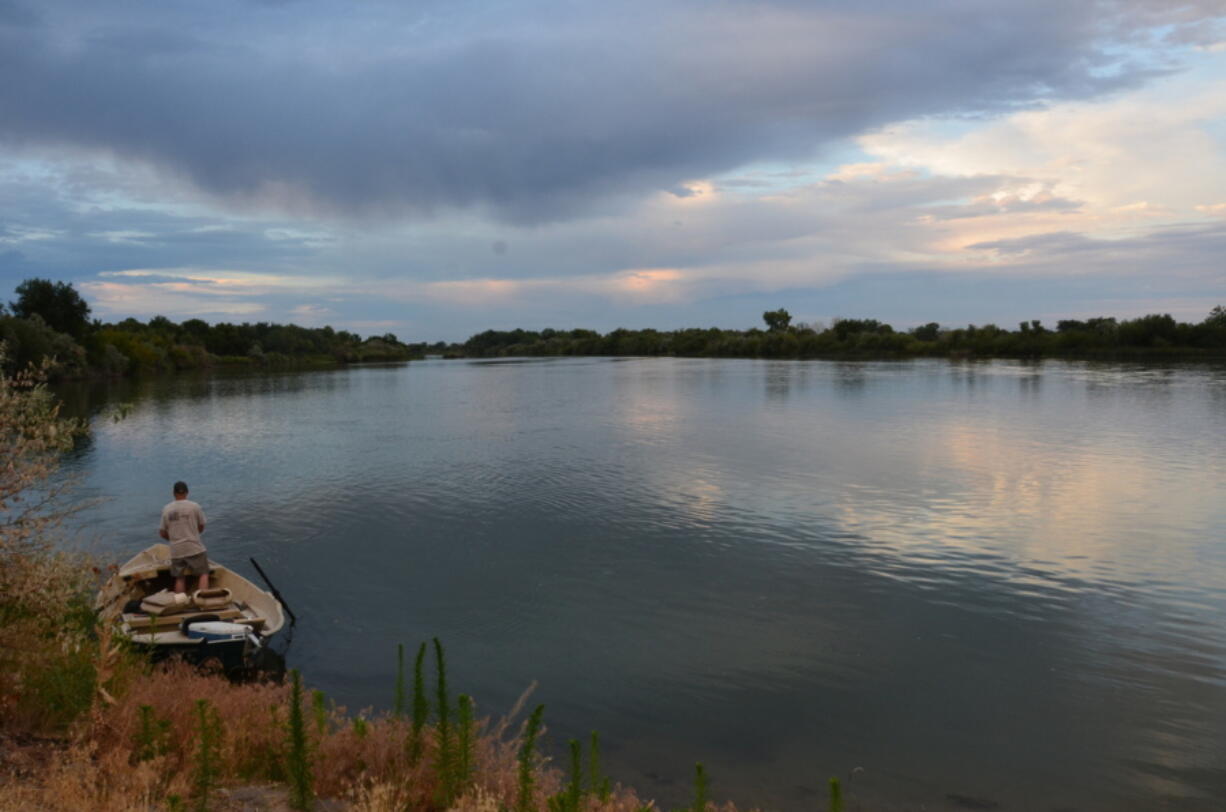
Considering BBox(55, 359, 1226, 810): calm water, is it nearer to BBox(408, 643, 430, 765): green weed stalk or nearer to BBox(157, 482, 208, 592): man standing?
BBox(157, 482, 208, 592): man standing

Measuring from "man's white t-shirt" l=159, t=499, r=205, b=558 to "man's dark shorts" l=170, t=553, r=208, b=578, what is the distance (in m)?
0.08

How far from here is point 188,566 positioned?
13828mm

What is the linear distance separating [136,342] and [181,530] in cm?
11068

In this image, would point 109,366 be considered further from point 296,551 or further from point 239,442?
point 296,551

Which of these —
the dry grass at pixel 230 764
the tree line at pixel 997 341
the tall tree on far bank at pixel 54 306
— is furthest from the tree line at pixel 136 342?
the tree line at pixel 997 341

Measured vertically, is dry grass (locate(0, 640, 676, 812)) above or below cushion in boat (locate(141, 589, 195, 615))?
above

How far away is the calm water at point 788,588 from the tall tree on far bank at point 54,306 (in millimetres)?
65491

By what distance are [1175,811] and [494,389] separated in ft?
246

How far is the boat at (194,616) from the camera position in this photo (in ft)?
36.1

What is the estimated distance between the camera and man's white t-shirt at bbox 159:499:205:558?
1380 centimetres

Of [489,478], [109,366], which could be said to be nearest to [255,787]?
[489,478]

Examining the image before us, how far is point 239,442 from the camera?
38750mm

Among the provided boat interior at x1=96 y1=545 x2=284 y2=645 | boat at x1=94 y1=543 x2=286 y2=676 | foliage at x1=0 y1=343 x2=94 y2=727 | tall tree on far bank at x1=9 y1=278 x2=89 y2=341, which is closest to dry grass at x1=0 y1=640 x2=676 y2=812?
foliage at x1=0 y1=343 x2=94 y2=727

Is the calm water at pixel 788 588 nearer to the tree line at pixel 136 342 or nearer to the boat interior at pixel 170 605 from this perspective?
the boat interior at pixel 170 605
